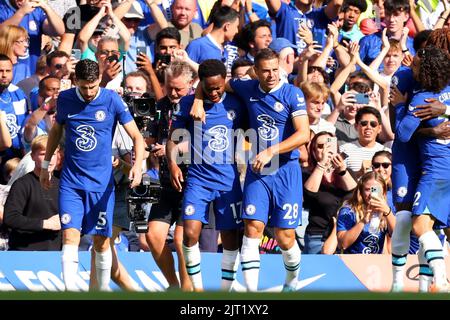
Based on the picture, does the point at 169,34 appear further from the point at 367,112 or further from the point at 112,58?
the point at 367,112

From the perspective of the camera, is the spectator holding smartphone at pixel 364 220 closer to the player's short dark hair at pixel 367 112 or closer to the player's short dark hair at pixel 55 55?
the player's short dark hair at pixel 367 112

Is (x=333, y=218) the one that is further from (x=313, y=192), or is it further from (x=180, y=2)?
(x=180, y=2)

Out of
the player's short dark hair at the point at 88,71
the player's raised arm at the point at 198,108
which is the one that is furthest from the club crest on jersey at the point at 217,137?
the player's short dark hair at the point at 88,71

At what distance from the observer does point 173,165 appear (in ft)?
44.1

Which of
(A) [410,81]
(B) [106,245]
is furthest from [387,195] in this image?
(B) [106,245]

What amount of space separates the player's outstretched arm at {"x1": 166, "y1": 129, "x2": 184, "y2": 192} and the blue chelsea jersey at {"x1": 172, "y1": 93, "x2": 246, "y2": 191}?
5.7 inches

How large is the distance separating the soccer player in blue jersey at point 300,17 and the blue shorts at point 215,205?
5.20m

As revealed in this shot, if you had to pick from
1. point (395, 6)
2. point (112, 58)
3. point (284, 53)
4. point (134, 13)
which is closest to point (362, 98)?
point (284, 53)

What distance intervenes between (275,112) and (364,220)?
2.34 meters

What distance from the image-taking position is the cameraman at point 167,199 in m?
14.1

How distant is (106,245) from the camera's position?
13.5 metres

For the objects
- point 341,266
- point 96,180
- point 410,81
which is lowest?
point 341,266

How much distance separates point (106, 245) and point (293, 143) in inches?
88.7
